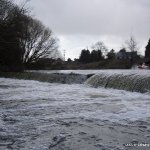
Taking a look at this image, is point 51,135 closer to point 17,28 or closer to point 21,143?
point 21,143

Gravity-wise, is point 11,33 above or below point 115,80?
above

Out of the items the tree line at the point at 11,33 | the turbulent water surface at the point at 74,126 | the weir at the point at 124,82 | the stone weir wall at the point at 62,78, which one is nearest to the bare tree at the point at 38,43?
the tree line at the point at 11,33

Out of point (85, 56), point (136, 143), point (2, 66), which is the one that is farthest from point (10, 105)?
point (85, 56)

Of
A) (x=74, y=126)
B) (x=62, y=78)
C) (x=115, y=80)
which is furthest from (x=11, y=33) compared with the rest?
(x=74, y=126)

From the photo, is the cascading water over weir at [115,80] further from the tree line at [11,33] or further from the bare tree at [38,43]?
the bare tree at [38,43]

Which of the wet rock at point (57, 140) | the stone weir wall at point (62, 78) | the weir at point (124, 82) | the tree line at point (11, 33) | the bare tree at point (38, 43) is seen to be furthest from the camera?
the bare tree at point (38, 43)

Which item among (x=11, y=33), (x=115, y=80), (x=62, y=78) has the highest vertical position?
(x=11, y=33)

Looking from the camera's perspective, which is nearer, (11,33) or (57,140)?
(57,140)

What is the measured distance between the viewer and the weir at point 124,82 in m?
15.6

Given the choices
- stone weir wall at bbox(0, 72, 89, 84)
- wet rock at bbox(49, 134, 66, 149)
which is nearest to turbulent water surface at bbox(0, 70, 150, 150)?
wet rock at bbox(49, 134, 66, 149)

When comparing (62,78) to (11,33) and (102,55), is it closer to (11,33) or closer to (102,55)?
(11,33)

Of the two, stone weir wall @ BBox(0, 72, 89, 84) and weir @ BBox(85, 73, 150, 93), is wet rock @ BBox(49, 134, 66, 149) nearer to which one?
weir @ BBox(85, 73, 150, 93)

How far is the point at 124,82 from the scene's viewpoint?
56.9ft

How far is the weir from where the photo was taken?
1564 centimetres
